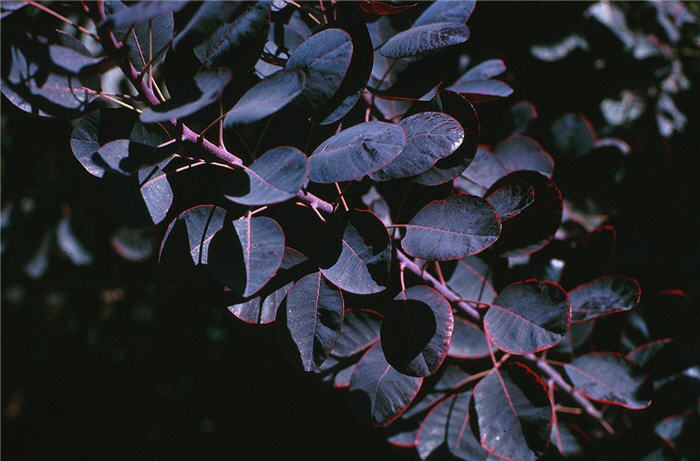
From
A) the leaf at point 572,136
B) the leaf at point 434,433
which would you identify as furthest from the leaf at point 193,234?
the leaf at point 572,136

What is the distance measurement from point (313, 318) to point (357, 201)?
0.29 m

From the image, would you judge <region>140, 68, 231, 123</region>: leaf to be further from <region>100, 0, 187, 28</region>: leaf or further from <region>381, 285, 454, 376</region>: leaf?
<region>381, 285, 454, 376</region>: leaf

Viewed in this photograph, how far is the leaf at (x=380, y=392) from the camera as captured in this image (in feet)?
2.40

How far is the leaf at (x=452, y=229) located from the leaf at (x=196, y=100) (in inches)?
14.6

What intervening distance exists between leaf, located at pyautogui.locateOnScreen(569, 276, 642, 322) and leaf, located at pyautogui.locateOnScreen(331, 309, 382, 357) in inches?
15.7

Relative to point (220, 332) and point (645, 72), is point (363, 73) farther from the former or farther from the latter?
point (220, 332)

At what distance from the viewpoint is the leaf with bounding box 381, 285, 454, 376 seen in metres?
0.67

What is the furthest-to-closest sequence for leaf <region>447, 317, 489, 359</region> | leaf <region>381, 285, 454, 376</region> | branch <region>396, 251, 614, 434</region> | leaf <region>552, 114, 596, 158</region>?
leaf <region>552, 114, 596, 158</region> < leaf <region>447, 317, 489, 359</region> < branch <region>396, 251, 614, 434</region> < leaf <region>381, 285, 454, 376</region>

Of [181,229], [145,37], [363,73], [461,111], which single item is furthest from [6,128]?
[461,111]

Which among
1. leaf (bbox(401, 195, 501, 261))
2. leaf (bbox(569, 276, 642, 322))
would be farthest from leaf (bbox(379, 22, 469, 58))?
leaf (bbox(569, 276, 642, 322))

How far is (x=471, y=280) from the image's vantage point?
0.94 m

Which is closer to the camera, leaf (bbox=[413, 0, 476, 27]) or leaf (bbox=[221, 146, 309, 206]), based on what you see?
leaf (bbox=[221, 146, 309, 206])

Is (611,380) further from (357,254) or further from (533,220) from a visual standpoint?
(357,254)

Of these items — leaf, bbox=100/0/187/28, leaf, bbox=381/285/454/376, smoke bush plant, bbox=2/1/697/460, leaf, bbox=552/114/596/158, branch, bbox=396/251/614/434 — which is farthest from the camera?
leaf, bbox=552/114/596/158
